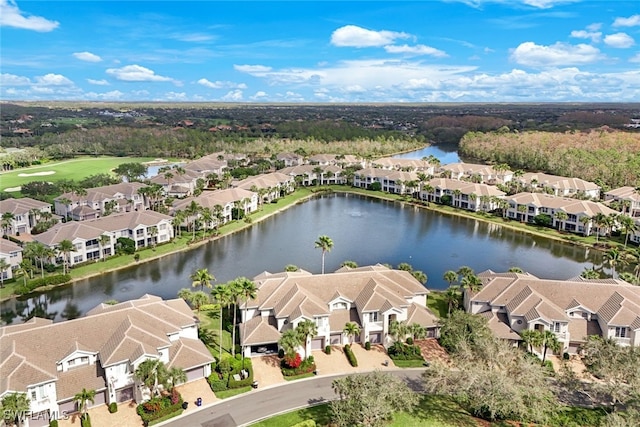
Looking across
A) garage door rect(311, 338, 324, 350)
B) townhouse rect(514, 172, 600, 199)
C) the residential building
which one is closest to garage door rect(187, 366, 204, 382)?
garage door rect(311, 338, 324, 350)

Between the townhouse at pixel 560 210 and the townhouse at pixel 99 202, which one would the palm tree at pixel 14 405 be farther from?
the townhouse at pixel 560 210

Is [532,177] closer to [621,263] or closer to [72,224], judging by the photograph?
[621,263]

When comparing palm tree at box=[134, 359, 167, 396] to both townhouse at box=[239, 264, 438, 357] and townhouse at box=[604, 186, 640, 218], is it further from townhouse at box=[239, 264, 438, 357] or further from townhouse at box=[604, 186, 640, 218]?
townhouse at box=[604, 186, 640, 218]

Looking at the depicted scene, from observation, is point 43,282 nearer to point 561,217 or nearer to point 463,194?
point 463,194

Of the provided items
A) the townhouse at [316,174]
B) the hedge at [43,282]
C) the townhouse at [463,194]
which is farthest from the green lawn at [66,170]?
the townhouse at [463,194]

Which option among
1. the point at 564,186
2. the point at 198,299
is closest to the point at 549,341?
the point at 198,299

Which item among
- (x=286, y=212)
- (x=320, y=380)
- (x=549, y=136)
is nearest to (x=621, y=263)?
(x=320, y=380)

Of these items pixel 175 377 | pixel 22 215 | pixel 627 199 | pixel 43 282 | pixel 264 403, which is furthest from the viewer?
pixel 627 199
